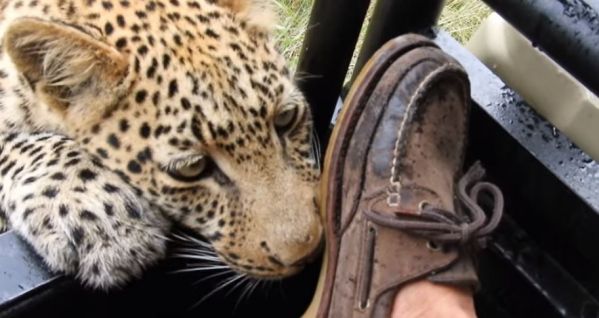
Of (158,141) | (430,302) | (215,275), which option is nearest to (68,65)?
(158,141)

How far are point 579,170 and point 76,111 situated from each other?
95cm

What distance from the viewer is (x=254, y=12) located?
1.94 metres

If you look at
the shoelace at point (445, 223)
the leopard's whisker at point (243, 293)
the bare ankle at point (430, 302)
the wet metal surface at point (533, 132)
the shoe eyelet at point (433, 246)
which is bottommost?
the leopard's whisker at point (243, 293)

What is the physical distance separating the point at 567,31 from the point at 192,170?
2.24 ft

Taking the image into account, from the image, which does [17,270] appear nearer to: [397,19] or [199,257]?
[199,257]

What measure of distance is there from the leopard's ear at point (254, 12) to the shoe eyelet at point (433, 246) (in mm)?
505

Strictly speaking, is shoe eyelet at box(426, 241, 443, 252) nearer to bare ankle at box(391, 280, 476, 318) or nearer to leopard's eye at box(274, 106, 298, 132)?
bare ankle at box(391, 280, 476, 318)

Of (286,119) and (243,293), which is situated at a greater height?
(286,119)

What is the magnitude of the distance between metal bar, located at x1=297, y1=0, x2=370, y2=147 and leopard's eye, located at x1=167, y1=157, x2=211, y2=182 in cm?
53

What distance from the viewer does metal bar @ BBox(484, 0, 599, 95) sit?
149 cm

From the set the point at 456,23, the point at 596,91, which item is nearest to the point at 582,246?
the point at 596,91

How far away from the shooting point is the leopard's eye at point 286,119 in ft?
6.14

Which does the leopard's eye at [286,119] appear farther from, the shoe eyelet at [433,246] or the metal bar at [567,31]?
the metal bar at [567,31]

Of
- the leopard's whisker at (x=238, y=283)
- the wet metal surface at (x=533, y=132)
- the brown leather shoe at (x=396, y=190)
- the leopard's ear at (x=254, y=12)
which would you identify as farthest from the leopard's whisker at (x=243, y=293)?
the wet metal surface at (x=533, y=132)
